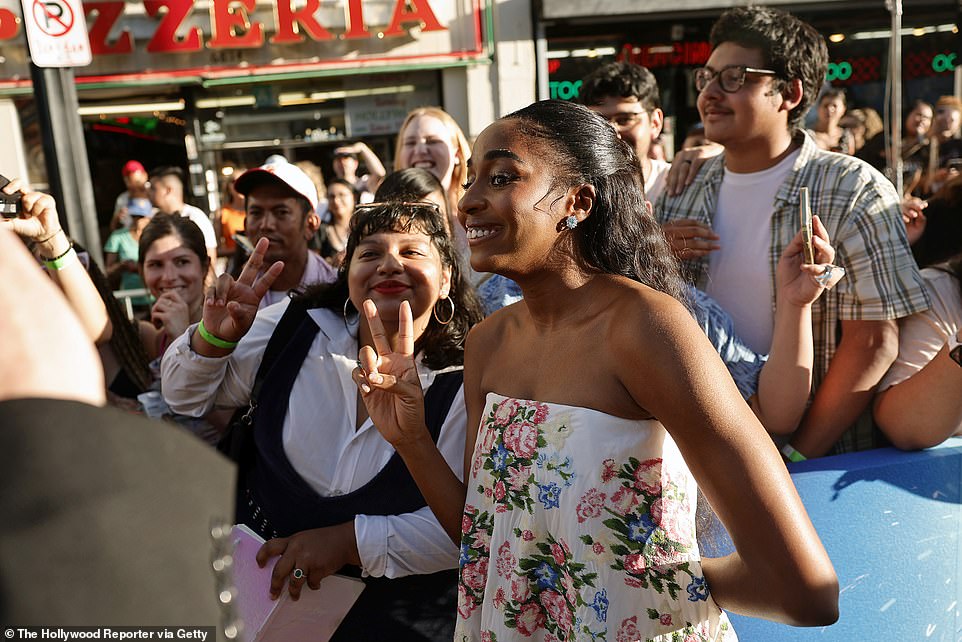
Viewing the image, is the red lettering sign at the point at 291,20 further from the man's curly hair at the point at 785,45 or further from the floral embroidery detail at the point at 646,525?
the floral embroidery detail at the point at 646,525

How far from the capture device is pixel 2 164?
9953 millimetres

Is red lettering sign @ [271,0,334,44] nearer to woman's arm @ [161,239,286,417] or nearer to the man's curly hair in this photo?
the man's curly hair

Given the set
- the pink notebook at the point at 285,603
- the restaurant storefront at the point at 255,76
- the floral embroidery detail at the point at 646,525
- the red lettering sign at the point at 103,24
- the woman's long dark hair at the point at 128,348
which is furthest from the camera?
the restaurant storefront at the point at 255,76

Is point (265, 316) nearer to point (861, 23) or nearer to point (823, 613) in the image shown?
point (823, 613)

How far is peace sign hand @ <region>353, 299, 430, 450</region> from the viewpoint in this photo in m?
1.85

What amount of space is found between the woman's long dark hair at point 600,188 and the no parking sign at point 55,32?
3.45 meters

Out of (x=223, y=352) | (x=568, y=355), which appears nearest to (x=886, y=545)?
(x=568, y=355)

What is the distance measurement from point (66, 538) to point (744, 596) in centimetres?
114

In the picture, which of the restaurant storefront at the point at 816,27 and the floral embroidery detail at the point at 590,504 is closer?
the floral embroidery detail at the point at 590,504

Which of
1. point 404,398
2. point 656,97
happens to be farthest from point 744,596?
point 656,97

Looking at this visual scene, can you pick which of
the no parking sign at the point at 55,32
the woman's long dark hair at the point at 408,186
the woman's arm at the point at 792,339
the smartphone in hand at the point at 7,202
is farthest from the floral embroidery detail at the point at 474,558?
the no parking sign at the point at 55,32

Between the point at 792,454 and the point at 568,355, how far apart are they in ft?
4.03

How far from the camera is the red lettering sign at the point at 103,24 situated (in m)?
9.56

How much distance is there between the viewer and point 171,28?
9602 millimetres
